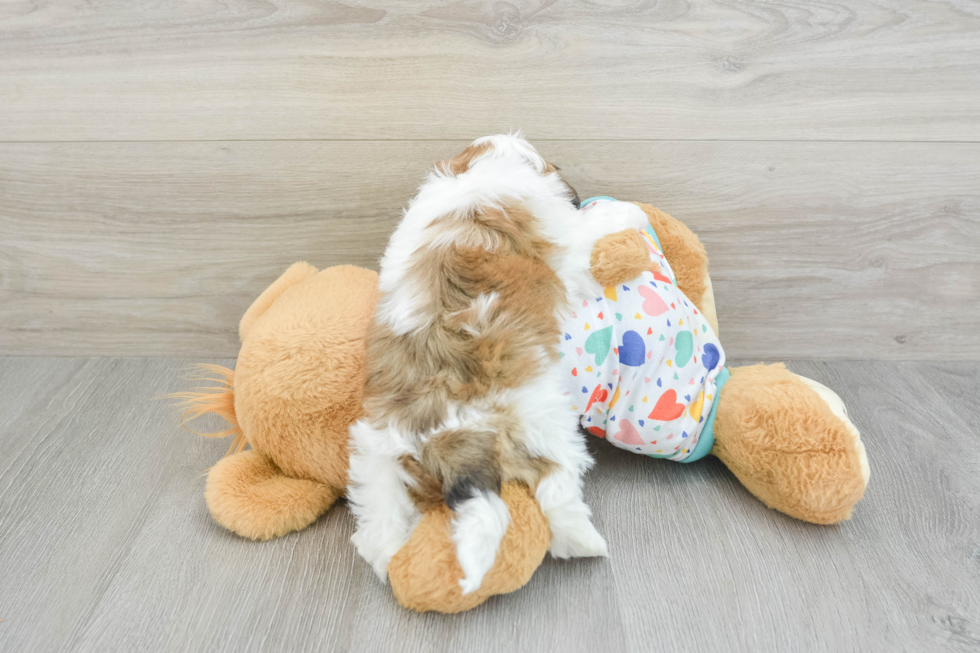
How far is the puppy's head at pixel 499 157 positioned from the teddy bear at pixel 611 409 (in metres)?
0.11

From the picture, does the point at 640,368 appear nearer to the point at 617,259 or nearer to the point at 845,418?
the point at 617,259

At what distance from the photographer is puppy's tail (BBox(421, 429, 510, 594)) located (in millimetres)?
532

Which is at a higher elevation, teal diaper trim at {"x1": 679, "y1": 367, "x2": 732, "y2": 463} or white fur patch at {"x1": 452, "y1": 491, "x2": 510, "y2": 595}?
white fur patch at {"x1": 452, "y1": 491, "x2": 510, "y2": 595}

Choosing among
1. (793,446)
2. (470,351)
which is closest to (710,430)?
(793,446)

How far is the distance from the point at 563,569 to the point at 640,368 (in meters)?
0.22

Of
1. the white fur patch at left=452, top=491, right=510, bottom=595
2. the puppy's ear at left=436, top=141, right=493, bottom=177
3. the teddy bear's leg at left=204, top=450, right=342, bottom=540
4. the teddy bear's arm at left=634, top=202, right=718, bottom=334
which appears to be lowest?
the teddy bear's leg at left=204, top=450, right=342, bottom=540

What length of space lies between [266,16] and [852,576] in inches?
36.6

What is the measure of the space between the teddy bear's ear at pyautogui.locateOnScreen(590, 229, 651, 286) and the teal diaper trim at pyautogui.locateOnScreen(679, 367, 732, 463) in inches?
6.7

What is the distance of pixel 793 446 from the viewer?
Result: 0.66 meters

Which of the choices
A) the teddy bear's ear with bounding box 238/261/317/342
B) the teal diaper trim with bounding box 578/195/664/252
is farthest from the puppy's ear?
the teddy bear's ear with bounding box 238/261/317/342

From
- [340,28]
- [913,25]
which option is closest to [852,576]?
[913,25]

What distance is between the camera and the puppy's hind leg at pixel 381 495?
590mm

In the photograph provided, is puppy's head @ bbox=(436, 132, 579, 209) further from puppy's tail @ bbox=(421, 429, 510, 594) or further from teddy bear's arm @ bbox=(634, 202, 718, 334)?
puppy's tail @ bbox=(421, 429, 510, 594)

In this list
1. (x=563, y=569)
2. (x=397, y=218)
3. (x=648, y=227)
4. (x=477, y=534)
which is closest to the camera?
(x=477, y=534)
